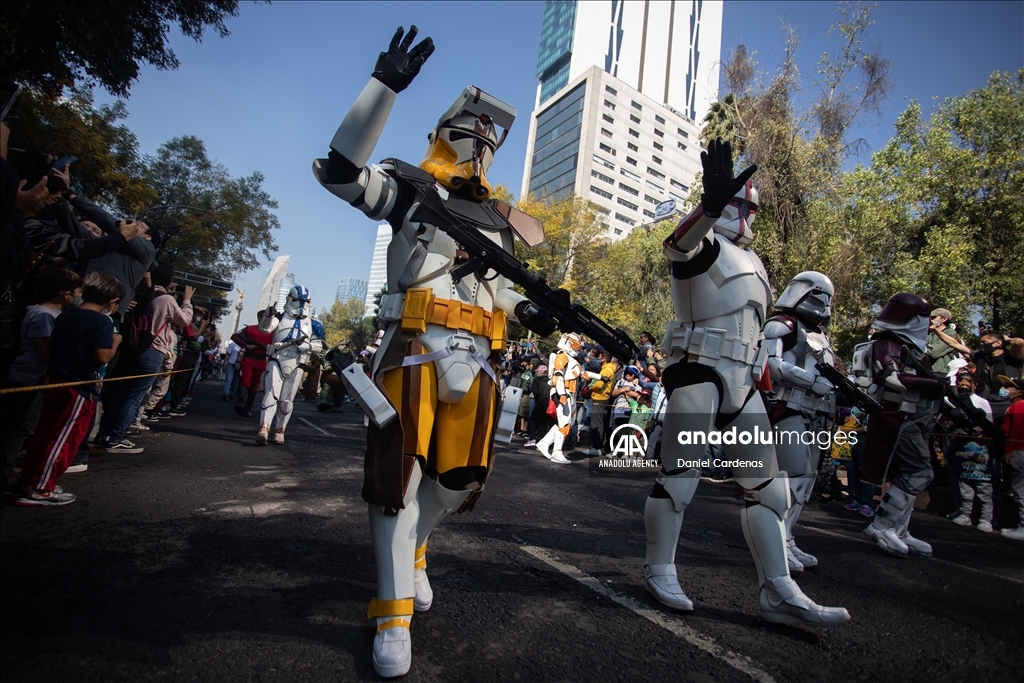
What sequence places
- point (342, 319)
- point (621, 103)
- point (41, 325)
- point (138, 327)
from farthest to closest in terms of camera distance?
point (342, 319)
point (621, 103)
point (138, 327)
point (41, 325)

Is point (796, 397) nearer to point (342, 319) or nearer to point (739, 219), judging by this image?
point (739, 219)

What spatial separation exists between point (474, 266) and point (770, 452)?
1.91 meters

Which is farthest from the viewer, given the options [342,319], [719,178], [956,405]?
[342,319]

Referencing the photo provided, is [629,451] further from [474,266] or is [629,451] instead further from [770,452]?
[474,266]

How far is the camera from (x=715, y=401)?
9.88 feet

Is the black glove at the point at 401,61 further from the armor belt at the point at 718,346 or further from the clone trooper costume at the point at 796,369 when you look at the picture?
the clone trooper costume at the point at 796,369

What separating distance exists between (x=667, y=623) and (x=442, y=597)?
1113 mm

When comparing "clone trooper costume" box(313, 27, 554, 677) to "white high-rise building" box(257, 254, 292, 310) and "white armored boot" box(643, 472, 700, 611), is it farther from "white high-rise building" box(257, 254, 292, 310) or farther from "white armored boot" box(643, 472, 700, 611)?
"white high-rise building" box(257, 254, 292, 310)

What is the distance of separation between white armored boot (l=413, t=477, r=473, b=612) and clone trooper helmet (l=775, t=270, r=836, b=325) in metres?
3.06

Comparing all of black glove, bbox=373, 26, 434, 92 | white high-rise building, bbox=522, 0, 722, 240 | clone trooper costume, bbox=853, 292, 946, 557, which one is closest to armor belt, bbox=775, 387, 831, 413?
clone trooper costume, bbox=853, 292, 946, 557

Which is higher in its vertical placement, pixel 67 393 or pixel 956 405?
pixel 956 405

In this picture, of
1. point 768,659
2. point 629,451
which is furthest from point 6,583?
point 629,451

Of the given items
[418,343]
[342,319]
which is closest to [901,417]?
[418,343]

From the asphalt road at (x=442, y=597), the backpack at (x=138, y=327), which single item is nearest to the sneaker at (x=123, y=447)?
the asphalt road at (x=442, y=597)
